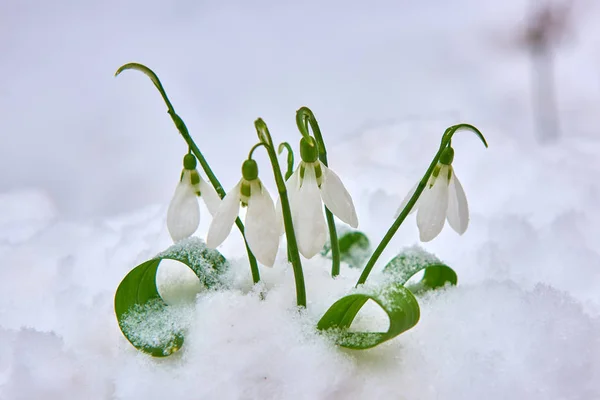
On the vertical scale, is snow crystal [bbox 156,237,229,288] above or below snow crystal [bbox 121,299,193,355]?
above

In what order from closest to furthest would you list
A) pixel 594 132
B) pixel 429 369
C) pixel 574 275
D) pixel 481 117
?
pixel 429 369 < pixel 574 275 < pixel 594 132 < pixel 481 117

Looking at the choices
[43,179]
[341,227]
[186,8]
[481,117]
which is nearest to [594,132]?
[481,117]

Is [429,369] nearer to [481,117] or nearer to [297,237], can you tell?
[297,237]

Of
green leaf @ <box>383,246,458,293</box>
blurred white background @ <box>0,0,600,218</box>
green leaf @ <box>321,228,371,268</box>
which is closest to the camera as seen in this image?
green leaf @ <box>383,246,458,293</box>

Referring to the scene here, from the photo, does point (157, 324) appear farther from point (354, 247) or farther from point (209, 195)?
point (354, 247)

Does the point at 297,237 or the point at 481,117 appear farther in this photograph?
the point at 481,117

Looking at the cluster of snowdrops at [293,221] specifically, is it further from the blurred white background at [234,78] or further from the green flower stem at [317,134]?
the blurred white background at [234,78]

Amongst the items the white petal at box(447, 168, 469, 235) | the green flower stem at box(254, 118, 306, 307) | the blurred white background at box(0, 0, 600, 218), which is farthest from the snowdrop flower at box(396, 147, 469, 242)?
the blurred white background at box(0, 0, 600, 218)

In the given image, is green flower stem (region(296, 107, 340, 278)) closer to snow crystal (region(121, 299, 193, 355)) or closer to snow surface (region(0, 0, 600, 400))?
snow surface (region(0, 0, 600, 400))
